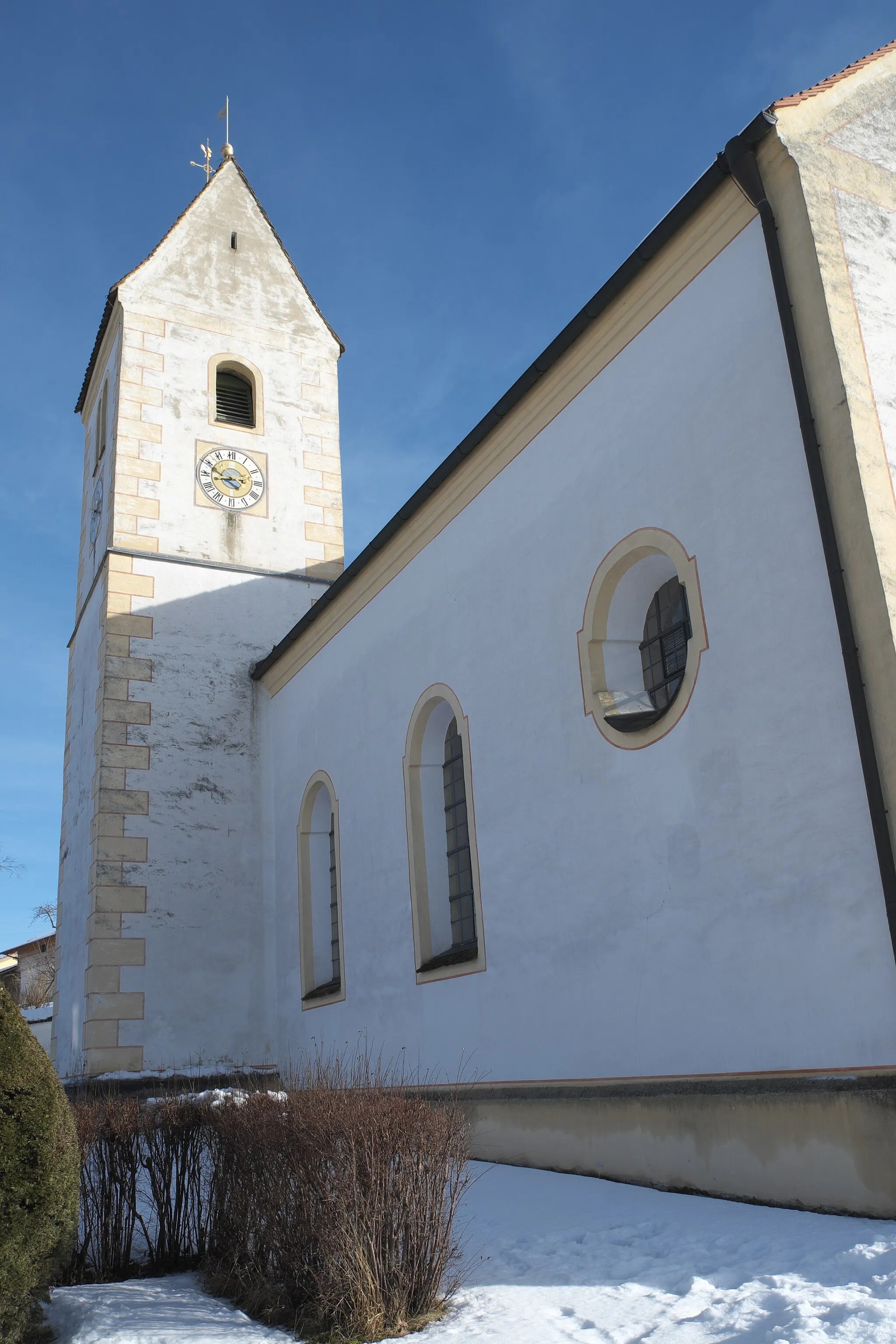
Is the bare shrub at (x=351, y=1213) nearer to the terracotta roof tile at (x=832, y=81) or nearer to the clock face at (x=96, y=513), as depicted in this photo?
the terracotta roof tile at (x=832, y=81)

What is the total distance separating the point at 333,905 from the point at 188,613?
16.0ft

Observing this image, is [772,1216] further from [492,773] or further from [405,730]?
[405,730]

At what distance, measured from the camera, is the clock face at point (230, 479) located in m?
17.4

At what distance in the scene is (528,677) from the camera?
31.0 feet

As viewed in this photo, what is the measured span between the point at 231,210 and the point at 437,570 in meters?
11.6

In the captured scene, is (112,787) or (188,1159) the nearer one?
(188,1159)

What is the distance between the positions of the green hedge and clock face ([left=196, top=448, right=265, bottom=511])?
43.8ft

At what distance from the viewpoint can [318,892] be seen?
47.9 feet

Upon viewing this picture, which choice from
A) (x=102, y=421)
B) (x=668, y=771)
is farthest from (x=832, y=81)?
(x=102, y=421)

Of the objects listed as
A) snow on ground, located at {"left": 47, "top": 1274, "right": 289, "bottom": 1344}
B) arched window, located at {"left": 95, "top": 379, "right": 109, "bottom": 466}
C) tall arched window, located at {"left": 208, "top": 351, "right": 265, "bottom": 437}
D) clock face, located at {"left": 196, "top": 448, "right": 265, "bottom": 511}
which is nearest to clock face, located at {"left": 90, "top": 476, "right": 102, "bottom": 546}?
arched window, located at {"left": 95, "top": 379, "right": 109, "bottom": 466}

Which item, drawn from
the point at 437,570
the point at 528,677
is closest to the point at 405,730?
the point at 437,570

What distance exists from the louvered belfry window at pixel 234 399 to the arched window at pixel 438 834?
8.61 meters

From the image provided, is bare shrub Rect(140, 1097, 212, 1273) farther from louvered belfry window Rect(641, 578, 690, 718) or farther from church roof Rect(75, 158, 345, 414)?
church roof Rect(75, 158, 345, 414)

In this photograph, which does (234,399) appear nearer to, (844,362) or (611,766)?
(611,766)
